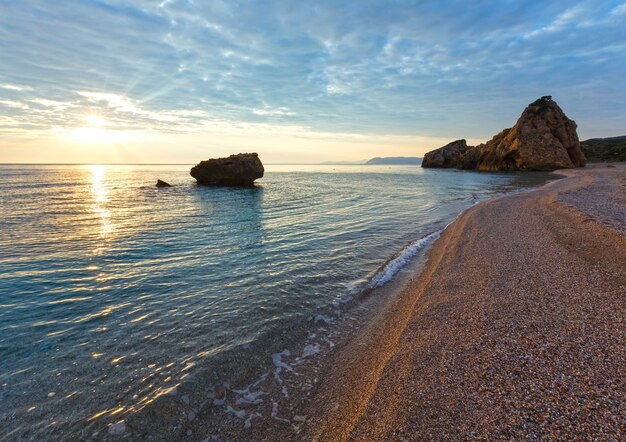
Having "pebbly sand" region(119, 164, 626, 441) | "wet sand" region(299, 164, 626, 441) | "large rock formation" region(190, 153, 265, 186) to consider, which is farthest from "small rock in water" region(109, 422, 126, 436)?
"large rock formation" region(190, 153, 265, 186)

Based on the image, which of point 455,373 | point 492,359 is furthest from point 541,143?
point 455,373

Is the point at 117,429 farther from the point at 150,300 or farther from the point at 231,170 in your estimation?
the point at 231,170

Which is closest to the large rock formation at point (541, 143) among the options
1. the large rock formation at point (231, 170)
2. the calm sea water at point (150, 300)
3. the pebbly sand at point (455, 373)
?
the large rock formation at point (231, 170)

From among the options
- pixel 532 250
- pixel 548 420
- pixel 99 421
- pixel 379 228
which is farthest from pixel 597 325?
pixel 379 228

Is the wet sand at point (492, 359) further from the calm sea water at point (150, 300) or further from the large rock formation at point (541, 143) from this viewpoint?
the large rock formation at point (541, 143)

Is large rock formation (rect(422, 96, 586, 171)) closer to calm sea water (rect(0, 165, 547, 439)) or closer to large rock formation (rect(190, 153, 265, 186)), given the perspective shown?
large rock formation (rect(190, 153, 265, 186))

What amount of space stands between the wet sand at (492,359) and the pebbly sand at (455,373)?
0.02 m

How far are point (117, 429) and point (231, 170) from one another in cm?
5110

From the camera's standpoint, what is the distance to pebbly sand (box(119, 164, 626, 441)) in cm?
384

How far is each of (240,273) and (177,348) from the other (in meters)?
4.62

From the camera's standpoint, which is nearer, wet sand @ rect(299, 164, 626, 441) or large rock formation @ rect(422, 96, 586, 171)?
wet sand @ rect(299, 164, 626, 441)

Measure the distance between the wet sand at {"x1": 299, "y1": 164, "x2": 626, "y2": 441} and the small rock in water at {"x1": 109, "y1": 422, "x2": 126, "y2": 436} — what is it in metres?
2.69

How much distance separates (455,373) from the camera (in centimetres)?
480

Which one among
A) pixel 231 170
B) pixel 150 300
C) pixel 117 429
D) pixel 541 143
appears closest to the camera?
pixel 117 429
